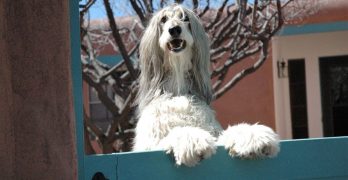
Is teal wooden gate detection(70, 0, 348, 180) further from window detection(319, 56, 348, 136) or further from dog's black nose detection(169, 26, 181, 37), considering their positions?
window detection(319, 56, 348, 136)

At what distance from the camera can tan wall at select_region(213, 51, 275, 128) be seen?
464 inches

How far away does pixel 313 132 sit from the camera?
12.2 metres

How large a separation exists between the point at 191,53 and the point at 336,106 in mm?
8778

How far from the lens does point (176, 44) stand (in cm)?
411

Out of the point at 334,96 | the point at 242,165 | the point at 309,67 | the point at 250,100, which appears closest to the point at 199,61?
the point at 242,165

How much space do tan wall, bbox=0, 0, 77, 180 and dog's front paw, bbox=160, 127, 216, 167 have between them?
1.80 feet

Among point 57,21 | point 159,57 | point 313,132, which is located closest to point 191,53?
point 159,57

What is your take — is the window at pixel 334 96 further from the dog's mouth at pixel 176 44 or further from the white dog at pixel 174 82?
the dog's mouth at pixel 176 44

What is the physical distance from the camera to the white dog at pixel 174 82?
3.85 metres

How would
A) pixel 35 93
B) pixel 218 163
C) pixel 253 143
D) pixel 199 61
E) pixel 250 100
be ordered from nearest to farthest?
pixel 35 93 → pixel 218 163 → pixel 253 143 → pixel 199 61 → pixel 250 100

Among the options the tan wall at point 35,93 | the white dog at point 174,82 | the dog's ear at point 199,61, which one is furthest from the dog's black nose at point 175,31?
the tan wall at point 35,93

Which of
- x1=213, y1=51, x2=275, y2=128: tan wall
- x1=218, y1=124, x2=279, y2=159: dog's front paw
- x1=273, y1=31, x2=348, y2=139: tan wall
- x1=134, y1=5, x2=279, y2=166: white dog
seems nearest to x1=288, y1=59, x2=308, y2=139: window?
x1=273, y1=31, x2=348, y2=139: tan wall

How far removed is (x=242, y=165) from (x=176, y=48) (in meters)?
1.28

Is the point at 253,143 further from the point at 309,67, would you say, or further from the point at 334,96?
the point at 334,96
